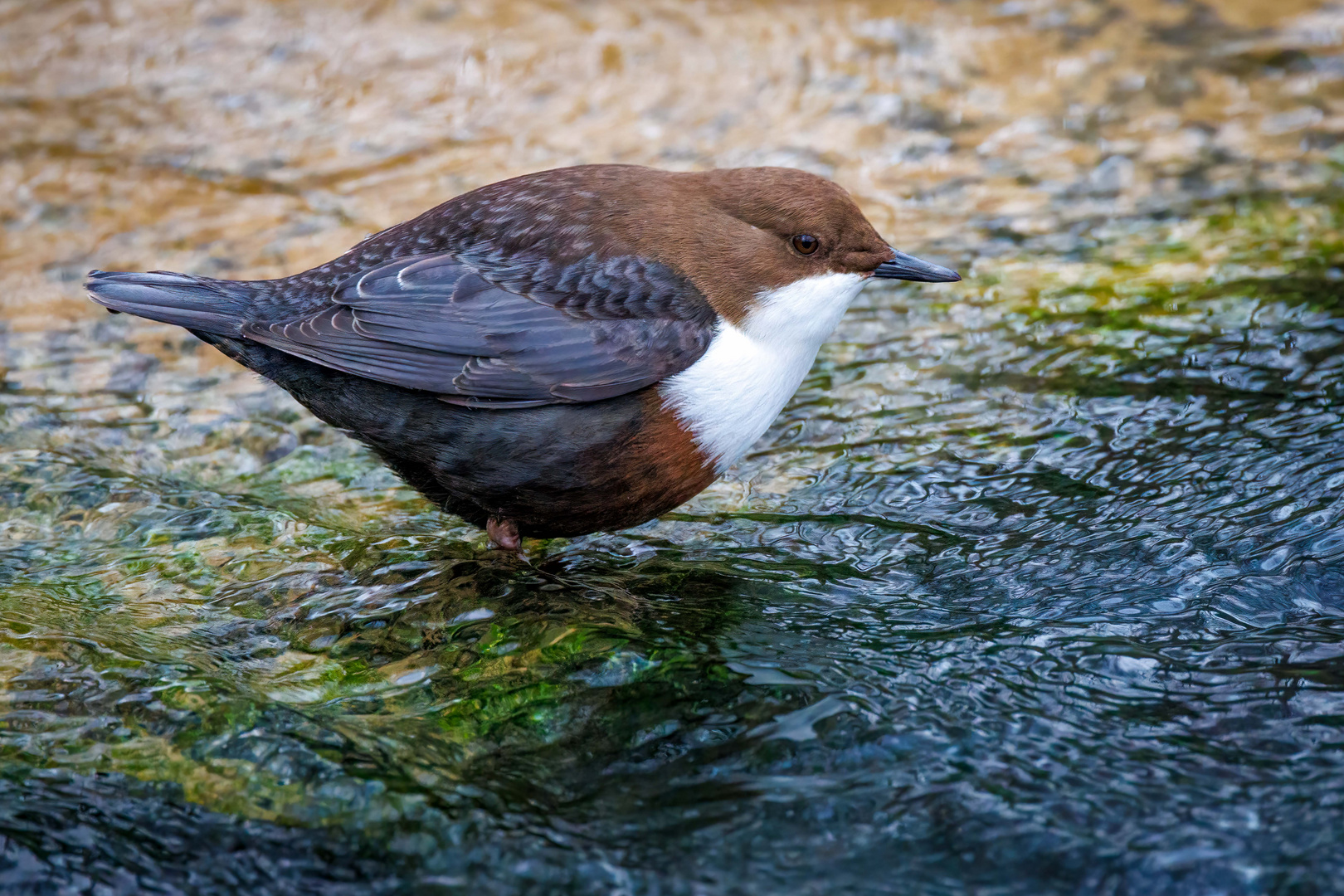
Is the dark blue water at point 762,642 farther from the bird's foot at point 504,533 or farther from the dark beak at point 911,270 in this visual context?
the dark beak at point 911,270

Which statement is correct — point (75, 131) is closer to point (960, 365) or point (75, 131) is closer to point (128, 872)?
point (960, 365)

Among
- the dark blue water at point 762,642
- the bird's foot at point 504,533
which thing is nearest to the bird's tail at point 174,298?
the dark blue water at point 762,642

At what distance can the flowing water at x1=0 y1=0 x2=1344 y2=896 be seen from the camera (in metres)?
2.56

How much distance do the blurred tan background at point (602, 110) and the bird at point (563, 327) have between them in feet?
6.24

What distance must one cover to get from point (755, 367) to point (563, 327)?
1.76 ft

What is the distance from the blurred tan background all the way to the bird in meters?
1.90

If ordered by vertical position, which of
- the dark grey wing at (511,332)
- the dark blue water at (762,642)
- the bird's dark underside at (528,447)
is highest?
the dark grey wing at (511,332)

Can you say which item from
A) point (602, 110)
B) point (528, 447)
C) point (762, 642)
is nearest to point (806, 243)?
point (528, 447)

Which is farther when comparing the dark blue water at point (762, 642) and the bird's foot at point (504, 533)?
the bird's foot at point (504, 533)

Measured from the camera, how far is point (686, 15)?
7.48 meters

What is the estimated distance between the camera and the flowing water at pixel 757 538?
8.40ft

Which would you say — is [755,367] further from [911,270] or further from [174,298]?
[174,298]

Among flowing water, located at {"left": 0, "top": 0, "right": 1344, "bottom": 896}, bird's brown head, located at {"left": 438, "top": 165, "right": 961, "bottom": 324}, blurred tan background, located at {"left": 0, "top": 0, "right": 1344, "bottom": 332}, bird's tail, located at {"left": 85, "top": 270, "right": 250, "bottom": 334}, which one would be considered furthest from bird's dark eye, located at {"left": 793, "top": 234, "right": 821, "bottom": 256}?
blurred tan background, located at {"left": 0, "top": 0, "right": 1344, "bottom": 332}

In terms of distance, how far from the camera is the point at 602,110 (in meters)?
6.77
